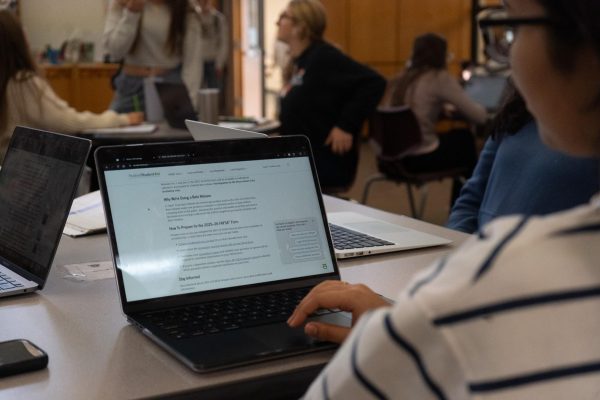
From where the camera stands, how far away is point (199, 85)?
443 cm

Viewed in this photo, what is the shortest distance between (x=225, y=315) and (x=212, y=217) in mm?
168

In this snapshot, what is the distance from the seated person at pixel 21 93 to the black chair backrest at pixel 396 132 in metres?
1.73

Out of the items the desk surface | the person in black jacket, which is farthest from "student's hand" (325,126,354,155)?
the desk surface

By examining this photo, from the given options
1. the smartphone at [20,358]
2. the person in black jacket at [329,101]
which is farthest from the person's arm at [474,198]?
the person in black jacket at [329,101]

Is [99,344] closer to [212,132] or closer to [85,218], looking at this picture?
[212,132]

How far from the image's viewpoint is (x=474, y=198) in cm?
197

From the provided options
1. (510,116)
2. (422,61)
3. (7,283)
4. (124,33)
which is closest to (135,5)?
(124,33)

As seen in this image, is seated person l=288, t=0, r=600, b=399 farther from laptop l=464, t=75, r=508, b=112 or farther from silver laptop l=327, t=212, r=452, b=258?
laptop l=464, t=75, r=508, b=112

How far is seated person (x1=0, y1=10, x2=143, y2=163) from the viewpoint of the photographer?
3266 mm

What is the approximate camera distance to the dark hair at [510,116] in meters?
1.79

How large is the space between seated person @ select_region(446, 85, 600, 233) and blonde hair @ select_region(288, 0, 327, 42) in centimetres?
255

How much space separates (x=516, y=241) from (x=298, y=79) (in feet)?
12.5

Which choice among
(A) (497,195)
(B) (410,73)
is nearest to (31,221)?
(A) (497,195)

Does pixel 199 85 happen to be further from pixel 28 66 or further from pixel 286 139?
pixel 286 139
